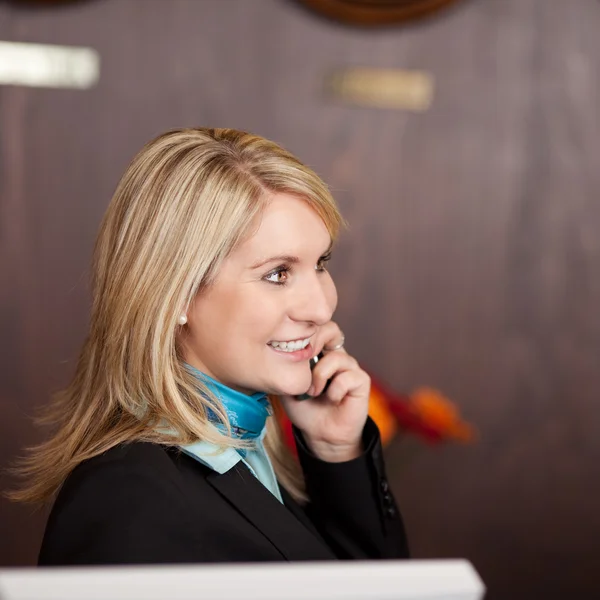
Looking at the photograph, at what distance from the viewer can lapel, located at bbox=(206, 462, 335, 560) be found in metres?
1.38

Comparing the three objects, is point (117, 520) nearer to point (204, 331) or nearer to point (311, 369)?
point (204, 331)

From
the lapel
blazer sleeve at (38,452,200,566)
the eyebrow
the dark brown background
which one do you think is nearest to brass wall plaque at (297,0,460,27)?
the dark brown background

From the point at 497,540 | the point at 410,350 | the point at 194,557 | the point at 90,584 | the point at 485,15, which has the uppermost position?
the point at 485,15

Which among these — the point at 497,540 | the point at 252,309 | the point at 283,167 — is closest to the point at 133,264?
the point at 252,309

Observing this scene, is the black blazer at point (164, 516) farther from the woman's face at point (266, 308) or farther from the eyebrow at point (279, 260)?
the eyebrow at point (279, 260)

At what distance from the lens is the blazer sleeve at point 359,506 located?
1.71 m

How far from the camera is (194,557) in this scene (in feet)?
3.96

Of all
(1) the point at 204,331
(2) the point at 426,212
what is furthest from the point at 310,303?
(2) the point at 426,212

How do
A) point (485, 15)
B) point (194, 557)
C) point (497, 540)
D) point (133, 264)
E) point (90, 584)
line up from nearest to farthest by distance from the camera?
point (90, 584), point (194, 557), point (133, 264), point (485, 15), point (497, 540)

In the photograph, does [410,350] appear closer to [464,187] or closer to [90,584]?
[464,187]

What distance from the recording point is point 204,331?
146 cm

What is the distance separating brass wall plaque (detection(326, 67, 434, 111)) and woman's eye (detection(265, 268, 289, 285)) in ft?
5.27

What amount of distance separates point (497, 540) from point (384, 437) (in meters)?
1.16

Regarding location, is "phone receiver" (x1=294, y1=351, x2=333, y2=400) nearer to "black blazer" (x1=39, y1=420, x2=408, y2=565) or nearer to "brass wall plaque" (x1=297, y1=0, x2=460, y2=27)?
"black blazer" (x1=39, y1=420, x2=408, y2=565)
